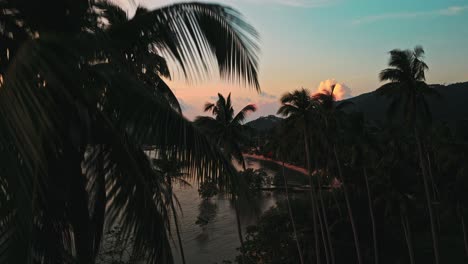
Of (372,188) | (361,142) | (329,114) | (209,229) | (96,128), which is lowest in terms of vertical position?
(209,229)

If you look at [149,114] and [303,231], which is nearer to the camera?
[149,114]

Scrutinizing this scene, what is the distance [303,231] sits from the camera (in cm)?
3656

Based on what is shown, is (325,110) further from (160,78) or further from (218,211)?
(218,211)

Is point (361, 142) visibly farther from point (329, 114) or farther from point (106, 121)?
point (106, 121)

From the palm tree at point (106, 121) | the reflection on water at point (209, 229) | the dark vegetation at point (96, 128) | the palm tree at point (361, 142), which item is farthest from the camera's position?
the reflection on water at point (209, 229)

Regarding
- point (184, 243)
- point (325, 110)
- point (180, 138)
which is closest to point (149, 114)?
point (180, 138)

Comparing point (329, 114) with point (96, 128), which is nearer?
point (96, 128)

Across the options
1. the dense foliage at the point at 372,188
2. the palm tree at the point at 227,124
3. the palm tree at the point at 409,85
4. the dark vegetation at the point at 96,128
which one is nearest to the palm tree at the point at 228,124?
the palm tree at the point at 227,124

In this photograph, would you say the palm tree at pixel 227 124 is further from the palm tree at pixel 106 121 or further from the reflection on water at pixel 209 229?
the palm tree at pixel 106 121

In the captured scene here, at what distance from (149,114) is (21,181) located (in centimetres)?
185

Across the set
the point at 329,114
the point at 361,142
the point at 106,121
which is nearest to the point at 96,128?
the point at 106,121

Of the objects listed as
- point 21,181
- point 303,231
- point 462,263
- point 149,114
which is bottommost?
point 462,263

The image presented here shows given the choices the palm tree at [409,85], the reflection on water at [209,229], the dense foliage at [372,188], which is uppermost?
the palm tree at [409,85]

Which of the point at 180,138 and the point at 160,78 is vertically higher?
the point at 160,78
